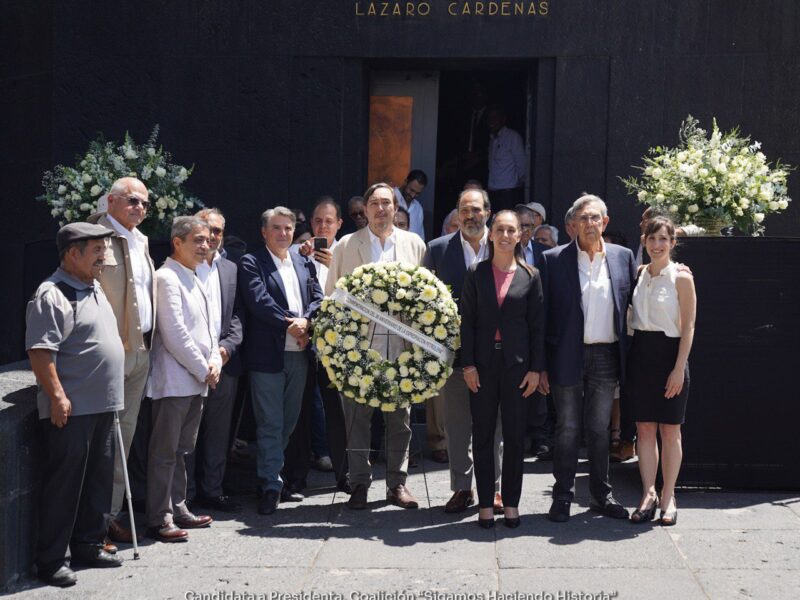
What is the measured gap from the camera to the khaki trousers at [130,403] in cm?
704

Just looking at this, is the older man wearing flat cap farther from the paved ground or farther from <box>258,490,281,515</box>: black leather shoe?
<box>258,490,281,515</box>: black leather shoe

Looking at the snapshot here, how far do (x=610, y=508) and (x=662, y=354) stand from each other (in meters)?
1.14

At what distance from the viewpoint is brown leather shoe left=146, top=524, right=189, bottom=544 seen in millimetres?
7070

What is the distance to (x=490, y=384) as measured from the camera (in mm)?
7406

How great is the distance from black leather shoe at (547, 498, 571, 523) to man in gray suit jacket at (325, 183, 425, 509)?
1.01 meters

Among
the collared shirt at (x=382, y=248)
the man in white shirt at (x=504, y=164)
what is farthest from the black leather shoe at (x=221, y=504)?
the man in white shirt at (x=504, y=164)

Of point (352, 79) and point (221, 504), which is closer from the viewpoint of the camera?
point (221, 504)

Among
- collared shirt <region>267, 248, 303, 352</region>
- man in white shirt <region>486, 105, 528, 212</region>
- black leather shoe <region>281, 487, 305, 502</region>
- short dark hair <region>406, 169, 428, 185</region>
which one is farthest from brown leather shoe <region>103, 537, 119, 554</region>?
man in white shirt <region>486, 105, 528, 212</region>

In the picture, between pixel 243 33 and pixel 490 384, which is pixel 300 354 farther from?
pixel 243 33

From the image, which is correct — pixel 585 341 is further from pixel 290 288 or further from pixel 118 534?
pixel 118 534

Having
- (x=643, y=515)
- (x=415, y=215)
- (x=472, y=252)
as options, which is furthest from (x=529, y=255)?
(x=643, y=515)

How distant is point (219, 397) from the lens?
7895 mm

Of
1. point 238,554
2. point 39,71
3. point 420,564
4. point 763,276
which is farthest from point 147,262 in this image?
point 39,71

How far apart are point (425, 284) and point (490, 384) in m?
0.82
